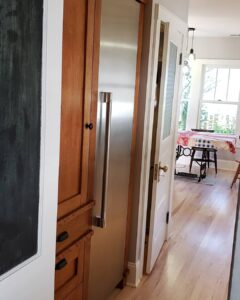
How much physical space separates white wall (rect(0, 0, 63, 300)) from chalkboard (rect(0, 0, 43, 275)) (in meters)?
0.04

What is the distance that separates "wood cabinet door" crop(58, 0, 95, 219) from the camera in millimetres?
1485

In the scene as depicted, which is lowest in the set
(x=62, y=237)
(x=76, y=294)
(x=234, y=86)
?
(x=76, y=294)

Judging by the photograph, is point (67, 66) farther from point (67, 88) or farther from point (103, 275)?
point (103, 275)

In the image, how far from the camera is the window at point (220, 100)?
721 centimetres

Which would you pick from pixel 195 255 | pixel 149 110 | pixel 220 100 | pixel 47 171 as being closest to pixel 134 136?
pixel 149 110

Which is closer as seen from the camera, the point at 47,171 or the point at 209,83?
the point at 47,171

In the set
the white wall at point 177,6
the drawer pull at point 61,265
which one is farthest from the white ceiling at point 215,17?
the drawer pull at point 61,265

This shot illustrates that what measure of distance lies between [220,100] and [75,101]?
6.23 meters

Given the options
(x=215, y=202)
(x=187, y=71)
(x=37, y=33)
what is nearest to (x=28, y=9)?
(x=37, y=33)

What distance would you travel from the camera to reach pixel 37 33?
0.97m

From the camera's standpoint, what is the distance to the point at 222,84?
24.0ft

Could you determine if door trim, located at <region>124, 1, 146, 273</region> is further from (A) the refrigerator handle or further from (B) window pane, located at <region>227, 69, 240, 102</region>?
(B) window pane, located at <region>227, 69, 240, 102</region>

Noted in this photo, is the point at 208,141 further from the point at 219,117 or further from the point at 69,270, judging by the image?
the point at 69,270

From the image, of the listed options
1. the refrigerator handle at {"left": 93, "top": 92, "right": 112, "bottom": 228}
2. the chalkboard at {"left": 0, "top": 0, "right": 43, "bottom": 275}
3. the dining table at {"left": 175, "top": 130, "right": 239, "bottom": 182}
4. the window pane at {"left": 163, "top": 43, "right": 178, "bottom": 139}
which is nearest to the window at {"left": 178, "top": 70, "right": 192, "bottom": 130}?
the dining table at {"left": 175, "top": 130, "right": 239, "bottom": 182}
